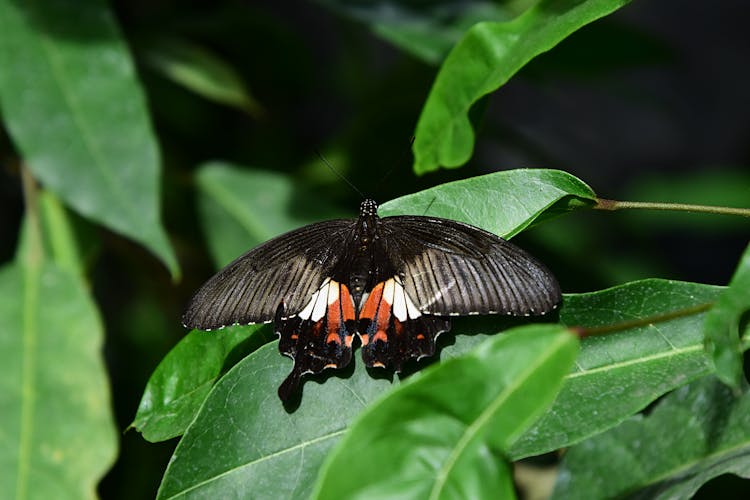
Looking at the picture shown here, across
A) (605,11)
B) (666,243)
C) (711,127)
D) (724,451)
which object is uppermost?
(605,11)

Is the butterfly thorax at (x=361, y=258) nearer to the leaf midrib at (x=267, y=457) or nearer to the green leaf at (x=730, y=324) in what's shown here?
the leaf midrib at (x=267, y=457)

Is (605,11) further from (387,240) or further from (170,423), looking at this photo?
(170,423)

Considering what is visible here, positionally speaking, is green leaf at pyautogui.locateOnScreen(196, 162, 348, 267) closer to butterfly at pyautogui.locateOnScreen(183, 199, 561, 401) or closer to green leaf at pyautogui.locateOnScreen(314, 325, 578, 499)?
butterfly at pyautogui.locateOnScreen(183, 199, 561, 401)

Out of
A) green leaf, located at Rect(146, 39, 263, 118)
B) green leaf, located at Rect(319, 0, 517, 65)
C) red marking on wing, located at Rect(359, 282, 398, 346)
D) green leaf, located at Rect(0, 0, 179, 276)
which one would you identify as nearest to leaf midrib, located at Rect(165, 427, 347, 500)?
red marking on wing, located at Rect(359, 282, 398, 346)

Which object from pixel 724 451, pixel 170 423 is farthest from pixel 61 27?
pixel 724 451

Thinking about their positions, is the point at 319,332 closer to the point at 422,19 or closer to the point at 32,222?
the point at 422,19
